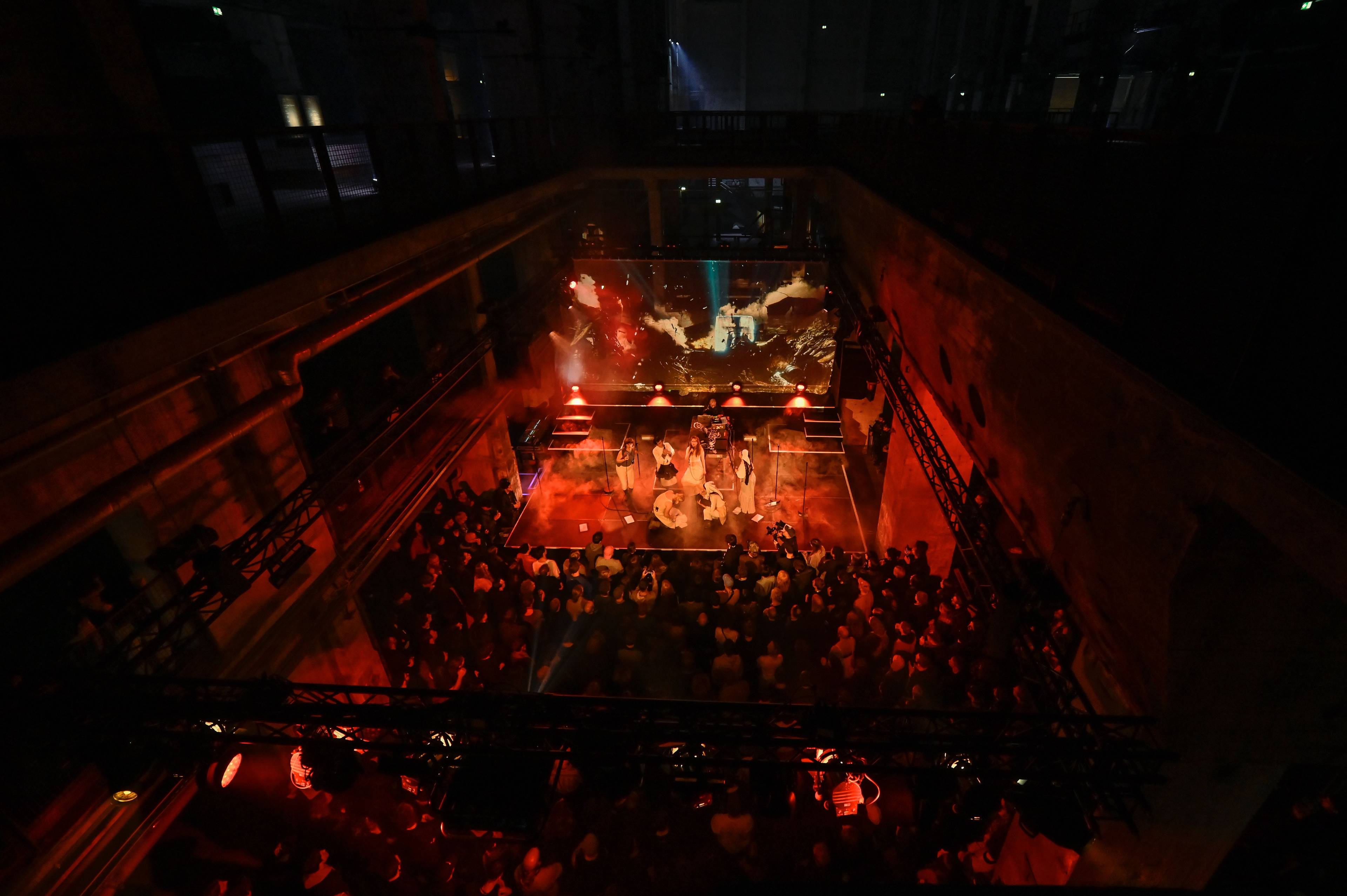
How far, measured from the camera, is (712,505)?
11742 mm

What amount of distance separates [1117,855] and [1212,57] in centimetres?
1616

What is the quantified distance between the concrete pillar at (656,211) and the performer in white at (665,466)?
731 cm

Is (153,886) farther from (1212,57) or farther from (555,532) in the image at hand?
(1212,57)

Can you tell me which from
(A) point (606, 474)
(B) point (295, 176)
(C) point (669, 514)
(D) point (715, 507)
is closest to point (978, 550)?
(D) point (715, 507)

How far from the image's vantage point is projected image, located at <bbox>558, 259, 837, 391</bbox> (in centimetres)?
1498

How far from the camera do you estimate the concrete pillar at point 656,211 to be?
55.5 feet

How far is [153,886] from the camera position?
5.74 metres

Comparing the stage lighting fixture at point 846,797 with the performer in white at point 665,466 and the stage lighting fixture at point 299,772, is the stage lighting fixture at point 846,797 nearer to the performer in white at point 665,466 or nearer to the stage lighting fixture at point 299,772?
the stage lighting fixture at point 299,772

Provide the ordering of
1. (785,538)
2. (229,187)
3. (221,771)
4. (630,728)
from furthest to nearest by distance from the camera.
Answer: (785,538)
(229,187)
(221,771)
(630,728)

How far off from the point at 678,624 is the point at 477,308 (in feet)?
23.2

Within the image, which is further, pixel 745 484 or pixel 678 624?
pixel 745 484

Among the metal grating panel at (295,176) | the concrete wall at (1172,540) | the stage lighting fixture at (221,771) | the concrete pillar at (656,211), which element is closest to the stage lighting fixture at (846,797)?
the concrete wall at (1172,540)

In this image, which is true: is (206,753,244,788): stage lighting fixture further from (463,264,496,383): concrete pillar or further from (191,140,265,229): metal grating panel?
(463,264,496,383): concrete pillar

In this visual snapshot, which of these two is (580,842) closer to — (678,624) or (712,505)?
(678,624)
